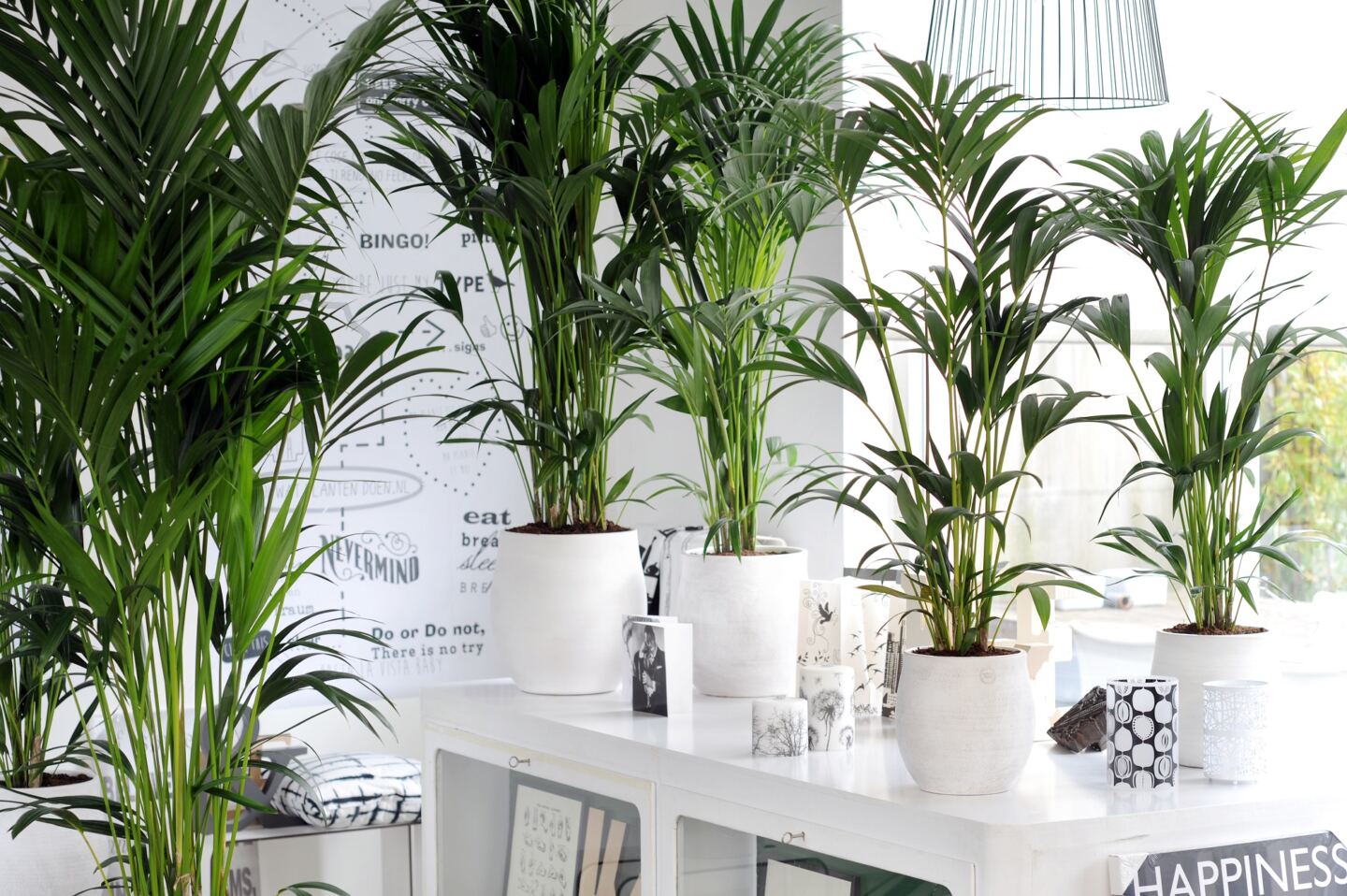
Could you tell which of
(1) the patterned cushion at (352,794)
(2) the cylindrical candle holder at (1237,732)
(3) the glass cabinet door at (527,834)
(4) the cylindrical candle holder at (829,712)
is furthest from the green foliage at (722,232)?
(1) the patterned cushion at (352,794)

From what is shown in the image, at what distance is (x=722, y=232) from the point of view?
2666 millimetres

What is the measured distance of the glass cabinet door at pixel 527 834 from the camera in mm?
2287

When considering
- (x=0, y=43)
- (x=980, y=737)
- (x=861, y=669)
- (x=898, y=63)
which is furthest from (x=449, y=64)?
(x=980, y=737)

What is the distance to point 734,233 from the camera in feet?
8.66

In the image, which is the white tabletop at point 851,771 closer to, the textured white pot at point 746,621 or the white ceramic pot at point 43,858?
the textured white pot at point 746,621

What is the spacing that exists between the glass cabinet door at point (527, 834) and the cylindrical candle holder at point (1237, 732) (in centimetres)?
85

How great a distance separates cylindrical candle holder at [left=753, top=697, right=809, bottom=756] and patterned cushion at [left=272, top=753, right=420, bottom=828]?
61.1 inches

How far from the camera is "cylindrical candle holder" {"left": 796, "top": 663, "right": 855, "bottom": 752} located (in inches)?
81.0

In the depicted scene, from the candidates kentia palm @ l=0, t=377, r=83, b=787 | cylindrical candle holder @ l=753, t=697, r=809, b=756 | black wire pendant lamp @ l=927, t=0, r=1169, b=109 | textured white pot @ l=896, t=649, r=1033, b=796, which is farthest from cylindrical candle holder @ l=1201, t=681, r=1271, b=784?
kentia palm @ l=0, t=377, r=83, b=787

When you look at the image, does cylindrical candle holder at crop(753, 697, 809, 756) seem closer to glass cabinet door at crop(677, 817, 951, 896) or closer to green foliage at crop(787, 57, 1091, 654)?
glass cabinet door at crop(677, 817, 951, 896)

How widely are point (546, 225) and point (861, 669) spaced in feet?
3.02

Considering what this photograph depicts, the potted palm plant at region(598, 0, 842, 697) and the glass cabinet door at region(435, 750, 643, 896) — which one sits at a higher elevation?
the potted palm plant at region(598, 0, 842, 697)

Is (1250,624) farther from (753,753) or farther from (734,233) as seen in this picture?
(734,233)

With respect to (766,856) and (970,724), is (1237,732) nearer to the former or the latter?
(970,724)
